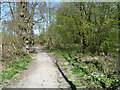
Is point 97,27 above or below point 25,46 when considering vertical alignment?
above

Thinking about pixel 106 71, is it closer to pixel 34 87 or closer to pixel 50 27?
pixel 34 87

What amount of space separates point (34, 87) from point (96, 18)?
22.2 feet

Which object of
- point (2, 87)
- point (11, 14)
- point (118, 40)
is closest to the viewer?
point (2, 87)

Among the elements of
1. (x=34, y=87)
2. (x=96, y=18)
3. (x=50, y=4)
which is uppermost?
(x=50, y=4)

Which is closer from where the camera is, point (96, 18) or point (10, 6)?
point (96, 18)

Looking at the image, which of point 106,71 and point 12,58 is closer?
point 106,71

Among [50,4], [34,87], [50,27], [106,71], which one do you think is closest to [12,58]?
[34,87]

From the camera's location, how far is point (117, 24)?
8539mm

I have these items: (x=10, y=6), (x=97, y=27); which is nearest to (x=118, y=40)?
(x=97, y=27)

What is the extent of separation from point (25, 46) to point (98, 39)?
7673 millimetres

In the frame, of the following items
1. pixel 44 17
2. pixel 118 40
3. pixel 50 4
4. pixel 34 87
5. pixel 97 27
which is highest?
pixel 50 4

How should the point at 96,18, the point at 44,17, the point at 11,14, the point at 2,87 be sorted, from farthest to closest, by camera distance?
1. the point at 44,17
2. the point at 11,14
3. the point at 96,18
4. the point at 2,87

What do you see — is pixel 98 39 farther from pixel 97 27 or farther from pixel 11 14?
pixel 11 14

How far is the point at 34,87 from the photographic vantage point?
4.98m
